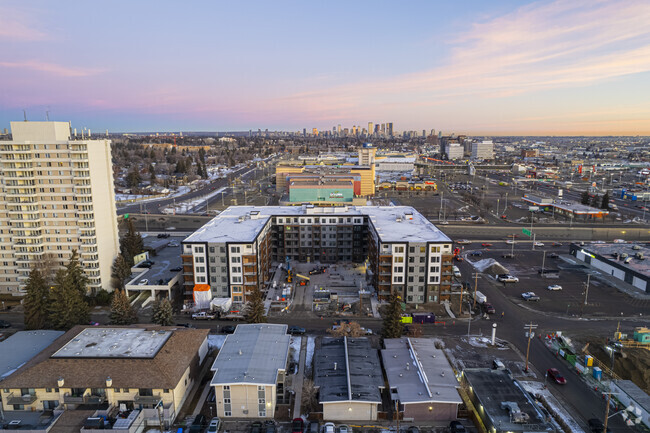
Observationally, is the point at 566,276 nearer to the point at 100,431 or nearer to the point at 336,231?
the point at 336,231

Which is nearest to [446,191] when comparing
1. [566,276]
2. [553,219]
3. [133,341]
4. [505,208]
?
[505,208]

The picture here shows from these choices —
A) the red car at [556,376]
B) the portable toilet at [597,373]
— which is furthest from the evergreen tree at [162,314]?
the portable toilet at [597,373]

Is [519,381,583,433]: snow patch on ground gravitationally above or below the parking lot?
below

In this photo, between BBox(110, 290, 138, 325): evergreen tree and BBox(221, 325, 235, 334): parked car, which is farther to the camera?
BBox(221, 325, 235, 334): parked car

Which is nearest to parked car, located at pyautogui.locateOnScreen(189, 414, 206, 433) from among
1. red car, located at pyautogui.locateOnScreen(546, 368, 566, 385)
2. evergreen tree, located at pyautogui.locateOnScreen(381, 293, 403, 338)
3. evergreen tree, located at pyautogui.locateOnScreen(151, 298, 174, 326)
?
evergreen tree, located at pyautogui.locateOnScreen(151, 298, 174, 326)

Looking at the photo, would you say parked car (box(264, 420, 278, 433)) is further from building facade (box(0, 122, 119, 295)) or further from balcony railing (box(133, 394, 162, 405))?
building facade (box(0, 122, 119, 295))

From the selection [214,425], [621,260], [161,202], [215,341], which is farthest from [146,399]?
[161,202]

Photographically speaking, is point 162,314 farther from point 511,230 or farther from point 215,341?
point 511,230
